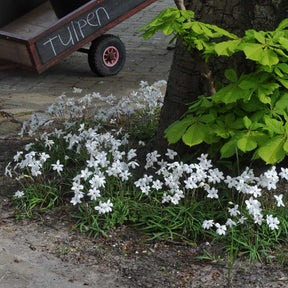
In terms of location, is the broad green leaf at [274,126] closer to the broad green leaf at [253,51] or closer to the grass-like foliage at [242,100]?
the grass-like foliage at [242,100]

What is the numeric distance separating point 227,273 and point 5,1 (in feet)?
18.4

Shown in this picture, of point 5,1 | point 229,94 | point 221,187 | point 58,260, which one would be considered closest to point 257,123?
point 229,94

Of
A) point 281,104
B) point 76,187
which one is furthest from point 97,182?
point 281,104

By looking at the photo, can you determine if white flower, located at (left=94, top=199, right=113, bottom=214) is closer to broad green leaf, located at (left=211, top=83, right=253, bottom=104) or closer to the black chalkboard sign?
broad green leaf, located at (left=211, top=83, right=253, bottom=104)

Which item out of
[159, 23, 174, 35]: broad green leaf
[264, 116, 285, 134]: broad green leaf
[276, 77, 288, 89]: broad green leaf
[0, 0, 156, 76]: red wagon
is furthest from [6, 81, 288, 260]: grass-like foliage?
[0, 0, 156, 76]: red wagon

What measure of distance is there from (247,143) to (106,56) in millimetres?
4135

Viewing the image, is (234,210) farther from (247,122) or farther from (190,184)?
(247,122)

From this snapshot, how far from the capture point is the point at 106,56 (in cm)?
711

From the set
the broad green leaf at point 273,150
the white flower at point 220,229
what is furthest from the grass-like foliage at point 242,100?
the white flower at point 220,229

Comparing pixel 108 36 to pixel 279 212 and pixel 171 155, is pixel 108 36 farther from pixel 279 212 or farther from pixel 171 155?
pixel 279 212

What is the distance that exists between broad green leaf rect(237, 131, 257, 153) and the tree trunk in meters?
0.58

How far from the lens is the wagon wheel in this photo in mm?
6988

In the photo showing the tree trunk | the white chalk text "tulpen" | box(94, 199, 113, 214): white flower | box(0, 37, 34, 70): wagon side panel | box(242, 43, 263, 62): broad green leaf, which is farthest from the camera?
the white chalk text "tulpen"

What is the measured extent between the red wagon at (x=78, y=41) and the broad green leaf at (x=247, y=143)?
11.7ft
